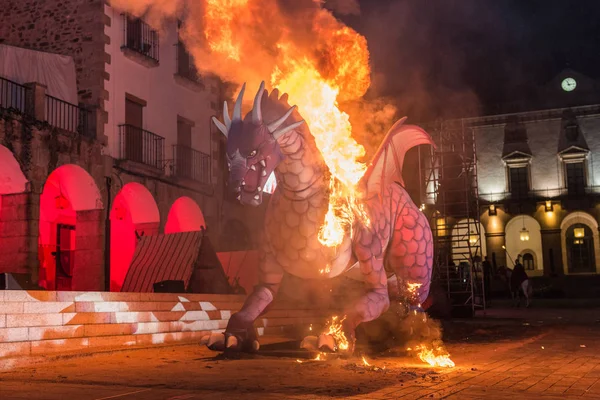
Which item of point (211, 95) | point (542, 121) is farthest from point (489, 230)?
point (211, 95)

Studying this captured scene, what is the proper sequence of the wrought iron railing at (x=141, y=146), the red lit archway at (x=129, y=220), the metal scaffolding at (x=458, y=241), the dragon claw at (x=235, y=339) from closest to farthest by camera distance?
the dragon claw at (x=235, y=339)
the metal scaffolding at (x=458, y=241)
the wrought iron railing at (x=141, y=146)
the red lit archway at (x=129, y=220)

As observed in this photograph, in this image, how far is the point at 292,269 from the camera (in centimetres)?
718

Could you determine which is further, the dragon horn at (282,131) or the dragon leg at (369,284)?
the dragon leg at (369,284)

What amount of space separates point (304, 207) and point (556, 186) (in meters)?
38.8

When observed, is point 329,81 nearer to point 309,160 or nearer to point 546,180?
point 309,160

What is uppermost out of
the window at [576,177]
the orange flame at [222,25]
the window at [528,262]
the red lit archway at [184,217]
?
the window at [576,177]

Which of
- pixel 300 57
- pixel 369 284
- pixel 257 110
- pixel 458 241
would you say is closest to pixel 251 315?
pixel 369 284

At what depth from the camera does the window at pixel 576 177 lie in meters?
41.8

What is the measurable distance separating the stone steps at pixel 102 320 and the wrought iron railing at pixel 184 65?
12.4 metres

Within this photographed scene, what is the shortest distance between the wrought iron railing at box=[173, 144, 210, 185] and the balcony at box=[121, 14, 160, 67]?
2.84 m

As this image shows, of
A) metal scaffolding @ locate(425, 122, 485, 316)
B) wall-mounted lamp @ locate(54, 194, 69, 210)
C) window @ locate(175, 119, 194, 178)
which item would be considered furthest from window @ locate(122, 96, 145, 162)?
metal scaffolding @ locate(425, 122, 485, 316)

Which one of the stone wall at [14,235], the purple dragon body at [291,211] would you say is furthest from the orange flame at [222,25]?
the stone wall at [14,235]

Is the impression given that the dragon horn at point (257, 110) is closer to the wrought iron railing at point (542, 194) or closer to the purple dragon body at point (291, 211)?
the purple dragon body at point (291, 211)

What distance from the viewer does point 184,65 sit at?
870 inches
